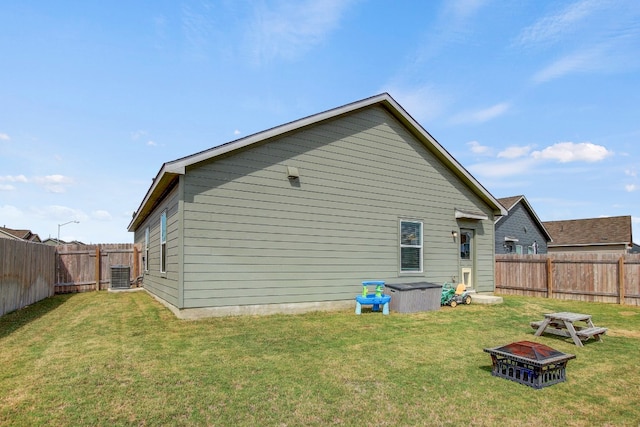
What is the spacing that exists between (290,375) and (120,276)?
12.9 meters

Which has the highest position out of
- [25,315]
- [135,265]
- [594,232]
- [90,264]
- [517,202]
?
[517,202]

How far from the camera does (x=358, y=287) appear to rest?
10664mm

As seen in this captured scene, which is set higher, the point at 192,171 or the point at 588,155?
Answer: the point at 588,155

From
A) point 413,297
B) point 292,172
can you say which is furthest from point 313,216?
point 413,297

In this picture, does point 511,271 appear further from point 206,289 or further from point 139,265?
point 139,265

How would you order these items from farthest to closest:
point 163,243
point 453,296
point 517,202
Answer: point 517,202 → point 453,296 → point 163,243

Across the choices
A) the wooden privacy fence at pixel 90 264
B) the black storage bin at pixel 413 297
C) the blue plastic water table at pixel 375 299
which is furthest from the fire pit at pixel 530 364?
the wooden privacy fence at pixel 90 264

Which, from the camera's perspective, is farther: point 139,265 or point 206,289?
point 139,265

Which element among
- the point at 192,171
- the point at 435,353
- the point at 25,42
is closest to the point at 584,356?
the point at 435,353

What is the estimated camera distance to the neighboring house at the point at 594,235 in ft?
96.6

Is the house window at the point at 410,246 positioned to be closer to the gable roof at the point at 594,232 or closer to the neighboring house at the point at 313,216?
the neighboring house at the point at 313,216

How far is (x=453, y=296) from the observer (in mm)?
11680

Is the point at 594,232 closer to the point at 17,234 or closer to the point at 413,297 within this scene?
the point at 413,297

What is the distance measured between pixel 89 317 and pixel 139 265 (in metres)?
8.17
